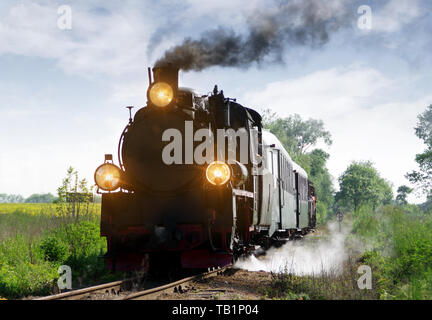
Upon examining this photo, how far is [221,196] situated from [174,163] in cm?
108

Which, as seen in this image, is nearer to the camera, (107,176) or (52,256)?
(107,176)

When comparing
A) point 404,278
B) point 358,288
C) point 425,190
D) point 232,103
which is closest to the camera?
point 358,288

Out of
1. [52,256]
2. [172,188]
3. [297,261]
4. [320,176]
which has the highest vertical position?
[320,176]

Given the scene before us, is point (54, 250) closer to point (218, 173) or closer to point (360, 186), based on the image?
point (218, 173)

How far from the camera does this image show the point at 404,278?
8.34 metres

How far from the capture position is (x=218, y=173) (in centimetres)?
732

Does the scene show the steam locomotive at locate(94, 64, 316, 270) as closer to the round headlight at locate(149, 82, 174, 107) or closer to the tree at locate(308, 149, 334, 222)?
the round headlight at locate(149, 82, 174, 107)

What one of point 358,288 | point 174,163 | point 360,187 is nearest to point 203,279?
point 174,163

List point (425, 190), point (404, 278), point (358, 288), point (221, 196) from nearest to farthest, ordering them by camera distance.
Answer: point (358, 288) → point (221, 196) → point (404, 278) → point (425, 190)

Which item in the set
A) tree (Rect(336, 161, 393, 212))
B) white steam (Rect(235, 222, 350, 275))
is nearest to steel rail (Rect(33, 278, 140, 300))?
white steam (Rect(235, 222, 350, 275))

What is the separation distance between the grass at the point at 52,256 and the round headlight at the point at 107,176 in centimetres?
177

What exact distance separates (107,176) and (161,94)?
5.52 feet

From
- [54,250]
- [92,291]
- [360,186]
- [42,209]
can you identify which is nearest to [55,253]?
[54,250]

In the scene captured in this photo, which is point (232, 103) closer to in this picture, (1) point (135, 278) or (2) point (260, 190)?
(2) point (260, 190)
